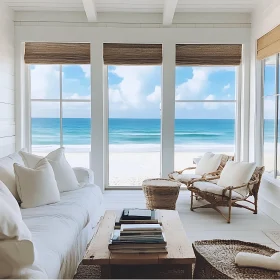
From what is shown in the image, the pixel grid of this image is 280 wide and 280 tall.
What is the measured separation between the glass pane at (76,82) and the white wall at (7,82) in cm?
85

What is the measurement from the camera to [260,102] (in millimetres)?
5547

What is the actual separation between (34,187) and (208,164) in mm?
2986

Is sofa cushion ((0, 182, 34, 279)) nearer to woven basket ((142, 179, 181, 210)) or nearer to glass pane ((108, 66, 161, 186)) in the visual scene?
woven basket ((142, 179, 181, 210))

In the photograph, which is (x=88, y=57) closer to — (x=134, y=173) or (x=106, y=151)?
(x=106, y=151)

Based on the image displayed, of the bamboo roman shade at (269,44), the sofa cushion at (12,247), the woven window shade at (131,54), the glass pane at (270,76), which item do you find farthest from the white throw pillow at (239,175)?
the sofa cushion at (12,247)

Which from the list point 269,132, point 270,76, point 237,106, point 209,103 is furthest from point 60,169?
point 209,103

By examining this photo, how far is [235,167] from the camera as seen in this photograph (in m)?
4.83

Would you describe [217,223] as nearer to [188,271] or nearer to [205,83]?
[188,271]

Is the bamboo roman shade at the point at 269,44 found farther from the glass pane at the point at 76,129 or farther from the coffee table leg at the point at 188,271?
the coffee table leg at the point at 188,271

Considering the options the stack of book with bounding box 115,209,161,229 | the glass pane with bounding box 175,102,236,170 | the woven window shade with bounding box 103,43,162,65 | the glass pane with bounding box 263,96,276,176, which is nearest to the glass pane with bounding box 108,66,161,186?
the woven window shade with bounding box 103,43,162,65

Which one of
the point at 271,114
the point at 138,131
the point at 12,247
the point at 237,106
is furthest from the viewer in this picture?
the point at 138,131

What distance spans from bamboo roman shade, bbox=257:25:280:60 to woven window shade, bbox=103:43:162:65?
157 cm

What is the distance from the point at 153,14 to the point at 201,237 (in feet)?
12.1

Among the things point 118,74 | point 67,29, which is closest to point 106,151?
point 118,74
